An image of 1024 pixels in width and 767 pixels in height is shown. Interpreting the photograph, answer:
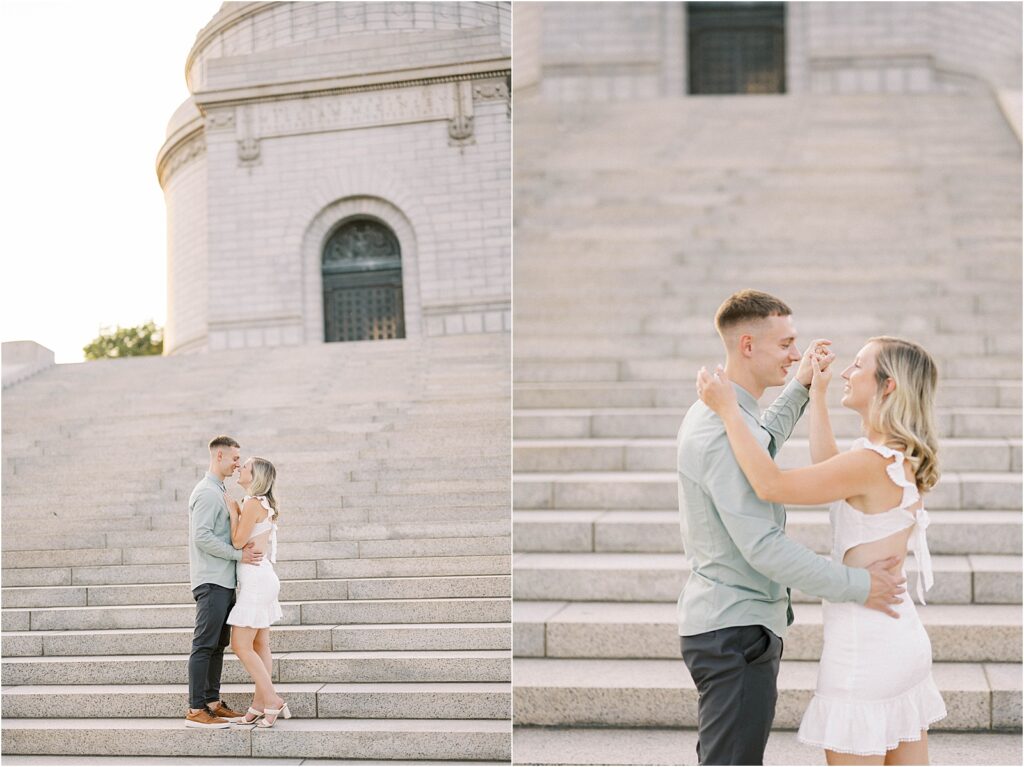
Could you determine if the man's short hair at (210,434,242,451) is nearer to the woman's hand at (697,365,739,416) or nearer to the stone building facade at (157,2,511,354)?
the stone building facade at (157,2,511,354)

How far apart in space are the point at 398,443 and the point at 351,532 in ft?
2.14

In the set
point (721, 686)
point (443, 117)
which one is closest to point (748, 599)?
point (721, 686)

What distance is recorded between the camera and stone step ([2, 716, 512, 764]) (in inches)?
175

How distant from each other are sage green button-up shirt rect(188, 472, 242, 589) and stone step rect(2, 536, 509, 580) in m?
0.28

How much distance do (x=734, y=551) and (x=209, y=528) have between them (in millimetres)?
2444

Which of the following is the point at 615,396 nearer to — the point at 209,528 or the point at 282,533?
the point at 282,533

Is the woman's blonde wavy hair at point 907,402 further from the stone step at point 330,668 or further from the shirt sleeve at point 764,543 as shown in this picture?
the stone step at point 330,668

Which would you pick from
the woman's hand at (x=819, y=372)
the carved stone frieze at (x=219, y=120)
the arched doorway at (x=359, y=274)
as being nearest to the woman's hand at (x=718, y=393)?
the woman's hand at (x=819, y=372)

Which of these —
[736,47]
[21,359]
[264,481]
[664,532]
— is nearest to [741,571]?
[264,481]

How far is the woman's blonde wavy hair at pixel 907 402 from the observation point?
2955 mm

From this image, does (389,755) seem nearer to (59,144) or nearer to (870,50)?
(59,144)

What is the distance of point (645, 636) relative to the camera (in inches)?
201

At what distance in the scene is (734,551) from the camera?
9.81ft

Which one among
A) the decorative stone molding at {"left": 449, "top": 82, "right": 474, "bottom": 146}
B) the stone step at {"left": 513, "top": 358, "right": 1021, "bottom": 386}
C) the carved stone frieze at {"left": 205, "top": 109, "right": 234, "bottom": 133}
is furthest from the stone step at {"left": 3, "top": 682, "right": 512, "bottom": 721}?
the carved stone frieze at {"left": 205, "top": 109, "right": 234, "bottom": 133}
